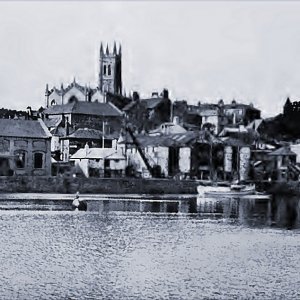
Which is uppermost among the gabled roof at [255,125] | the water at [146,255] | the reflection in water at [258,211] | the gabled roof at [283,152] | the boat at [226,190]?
the gabled roof at [255,125]

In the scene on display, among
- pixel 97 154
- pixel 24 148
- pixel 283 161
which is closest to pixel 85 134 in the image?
pixel 97 154

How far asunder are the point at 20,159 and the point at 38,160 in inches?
49.1

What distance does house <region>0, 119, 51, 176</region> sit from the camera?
55906 mm

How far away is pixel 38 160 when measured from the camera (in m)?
56.5

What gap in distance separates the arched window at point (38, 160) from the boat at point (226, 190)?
11150mm

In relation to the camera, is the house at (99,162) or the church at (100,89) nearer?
the house at (99,162)

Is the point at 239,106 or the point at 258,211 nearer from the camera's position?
the point at 258,211

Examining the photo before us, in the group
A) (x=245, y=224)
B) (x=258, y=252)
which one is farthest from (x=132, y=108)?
(x=258, y=252)

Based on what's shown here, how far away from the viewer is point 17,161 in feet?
184

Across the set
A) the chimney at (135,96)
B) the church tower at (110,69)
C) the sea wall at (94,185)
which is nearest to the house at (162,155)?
the sea wall at (94,185)

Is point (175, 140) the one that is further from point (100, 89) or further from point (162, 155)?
point (100, 89)

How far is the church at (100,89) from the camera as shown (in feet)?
279

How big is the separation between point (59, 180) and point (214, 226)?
2176 cm

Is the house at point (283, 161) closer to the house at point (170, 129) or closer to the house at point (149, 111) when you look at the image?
the house at point (170, 129)
